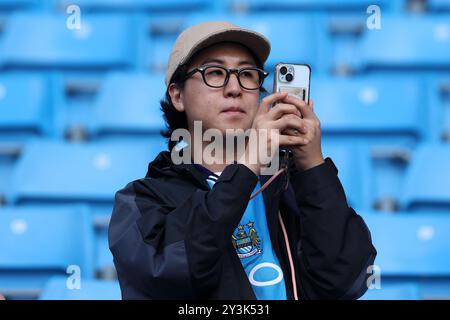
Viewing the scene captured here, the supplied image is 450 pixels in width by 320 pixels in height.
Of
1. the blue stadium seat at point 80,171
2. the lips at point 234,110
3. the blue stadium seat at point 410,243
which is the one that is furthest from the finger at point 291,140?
the blue stadium seat at point 80,171

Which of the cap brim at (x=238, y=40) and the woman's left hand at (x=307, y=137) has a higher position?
the cap brim at (x=238, y=40)

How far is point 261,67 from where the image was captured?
1.41 m

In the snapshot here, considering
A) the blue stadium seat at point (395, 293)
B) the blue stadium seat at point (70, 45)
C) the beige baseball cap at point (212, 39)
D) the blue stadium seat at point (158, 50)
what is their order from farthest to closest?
the blue stadium seat at point (158, 50) → the blue stadium seat at point (70, 45) → the blue stadium seat at point (395, 293) → the beige baseball cap at point (212, 39)

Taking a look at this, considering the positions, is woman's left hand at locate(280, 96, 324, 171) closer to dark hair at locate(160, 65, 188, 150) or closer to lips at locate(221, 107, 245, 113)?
lips at locate(221, 107, 245, 113)

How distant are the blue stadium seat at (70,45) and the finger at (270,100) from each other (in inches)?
62.8

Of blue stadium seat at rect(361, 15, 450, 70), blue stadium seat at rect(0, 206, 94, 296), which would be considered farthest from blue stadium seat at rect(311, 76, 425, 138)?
blue stadium seat at rect(0, 206, 94, 296)

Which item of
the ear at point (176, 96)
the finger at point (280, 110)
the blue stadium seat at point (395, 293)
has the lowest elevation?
the blue stadium seat at point (395, 293)

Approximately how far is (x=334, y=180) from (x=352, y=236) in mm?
91

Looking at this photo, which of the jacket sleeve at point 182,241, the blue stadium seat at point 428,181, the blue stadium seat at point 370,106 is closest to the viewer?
the jacket sleeve at point 182,241

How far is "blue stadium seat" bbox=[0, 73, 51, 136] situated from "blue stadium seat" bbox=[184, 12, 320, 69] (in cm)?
56

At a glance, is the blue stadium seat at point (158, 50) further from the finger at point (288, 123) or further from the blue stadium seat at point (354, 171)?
the finger at point (288, 123)

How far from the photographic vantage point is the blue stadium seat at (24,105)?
8.14 ft
